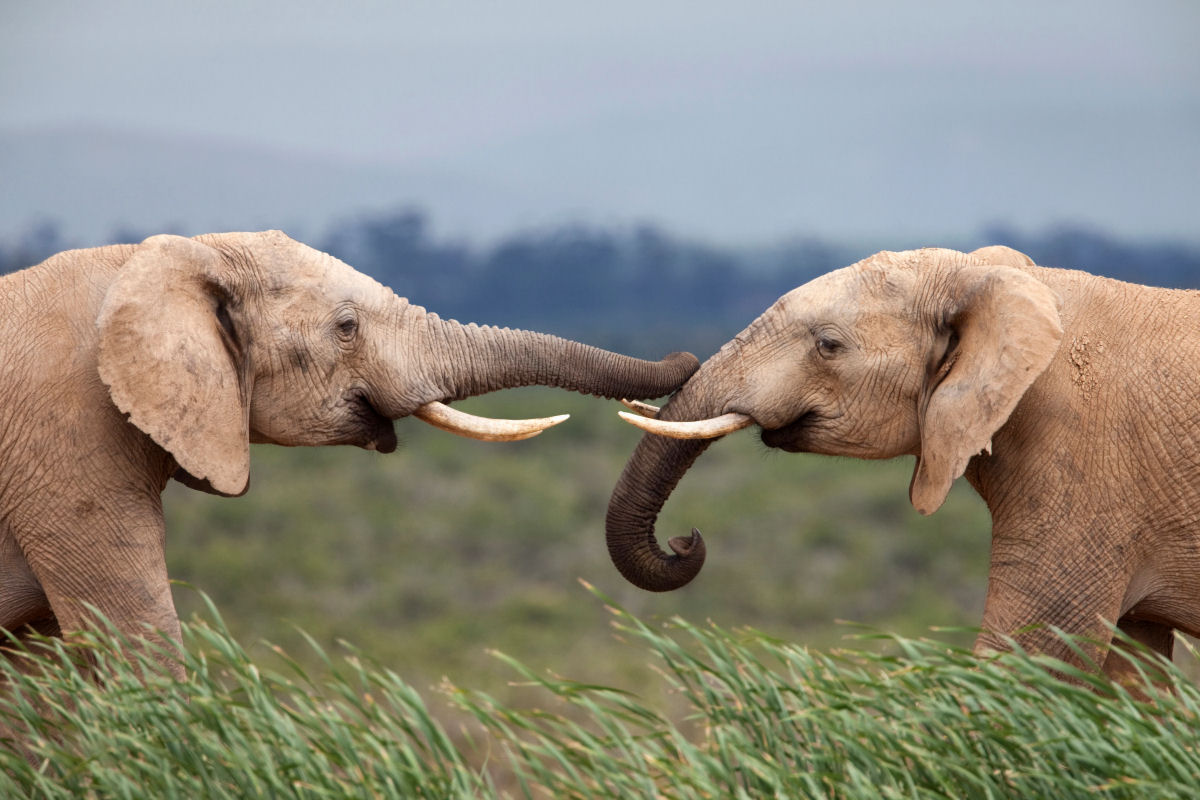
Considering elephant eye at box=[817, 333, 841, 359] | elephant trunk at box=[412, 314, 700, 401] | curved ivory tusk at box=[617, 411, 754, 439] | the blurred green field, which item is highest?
elephant eye at box=[817, 333, 841, 359]

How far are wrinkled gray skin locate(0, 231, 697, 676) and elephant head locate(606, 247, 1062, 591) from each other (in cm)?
103

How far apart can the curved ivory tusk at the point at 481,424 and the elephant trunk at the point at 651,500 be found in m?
0.49

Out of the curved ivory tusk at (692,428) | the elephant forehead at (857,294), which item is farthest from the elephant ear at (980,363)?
the curved ivory tusk at (692,428)

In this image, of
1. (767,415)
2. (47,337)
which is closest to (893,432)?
(767,415)

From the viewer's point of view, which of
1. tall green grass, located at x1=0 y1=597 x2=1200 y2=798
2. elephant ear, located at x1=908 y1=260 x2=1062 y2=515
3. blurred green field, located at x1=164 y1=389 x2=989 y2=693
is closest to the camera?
tall green grass, located at x1=0 y1=597 x2=1200 y2=798

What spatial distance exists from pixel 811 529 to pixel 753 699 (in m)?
32.6

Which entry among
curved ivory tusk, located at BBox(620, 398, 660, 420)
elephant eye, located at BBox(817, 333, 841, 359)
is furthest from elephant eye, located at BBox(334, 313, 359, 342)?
elephant eye, located at BBox(817, 333, 841, 359)

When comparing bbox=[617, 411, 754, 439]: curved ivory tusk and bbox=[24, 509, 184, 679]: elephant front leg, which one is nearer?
bbox=[24, 509, 184, 679]: elephant front leg

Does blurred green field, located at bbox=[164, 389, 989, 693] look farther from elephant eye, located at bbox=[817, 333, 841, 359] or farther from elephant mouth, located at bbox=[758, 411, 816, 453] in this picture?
elephant eye, located at bbox=[817, 333, 841, 359]

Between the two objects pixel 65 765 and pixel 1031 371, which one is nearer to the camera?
pixel 65 765

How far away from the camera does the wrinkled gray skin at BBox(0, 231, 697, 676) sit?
5.07m

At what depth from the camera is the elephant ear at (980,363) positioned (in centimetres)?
516

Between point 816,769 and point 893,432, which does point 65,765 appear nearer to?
point 816,769

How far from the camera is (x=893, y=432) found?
568cm
